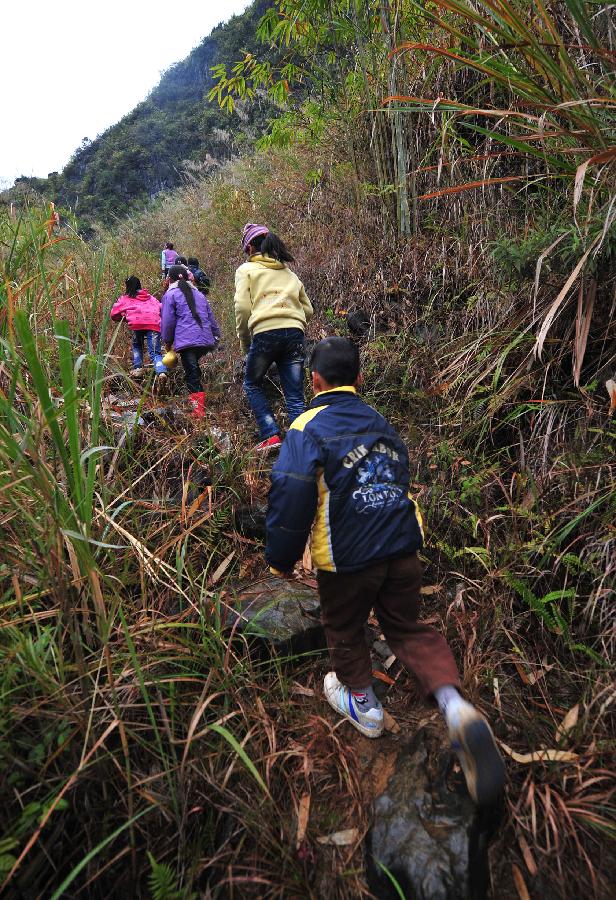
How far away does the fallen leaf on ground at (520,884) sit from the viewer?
1.31 meters

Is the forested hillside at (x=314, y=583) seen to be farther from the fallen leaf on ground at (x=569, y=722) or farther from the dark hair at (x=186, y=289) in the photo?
the dark hair at (x=186, y=289)

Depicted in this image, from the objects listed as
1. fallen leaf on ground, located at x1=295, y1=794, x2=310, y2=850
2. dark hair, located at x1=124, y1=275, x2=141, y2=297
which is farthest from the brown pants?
dark hair, located at x1=124, y1=275, x2=141, y2=297

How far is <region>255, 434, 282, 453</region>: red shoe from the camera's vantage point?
3176 mm

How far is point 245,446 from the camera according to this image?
10.7 ft

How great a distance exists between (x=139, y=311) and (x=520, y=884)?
18.6 ft

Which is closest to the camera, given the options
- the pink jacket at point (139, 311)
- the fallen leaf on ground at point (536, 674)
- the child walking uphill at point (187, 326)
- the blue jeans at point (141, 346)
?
the fallen leaf on ground at point (536, 674)

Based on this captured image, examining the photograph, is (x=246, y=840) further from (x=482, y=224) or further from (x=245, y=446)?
(x=482, y=224)

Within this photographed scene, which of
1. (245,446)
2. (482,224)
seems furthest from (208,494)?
(482,224)

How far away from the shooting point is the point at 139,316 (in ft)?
17.4

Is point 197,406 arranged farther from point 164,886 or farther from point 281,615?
point 164,886

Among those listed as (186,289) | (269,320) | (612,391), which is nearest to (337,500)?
(612,391)

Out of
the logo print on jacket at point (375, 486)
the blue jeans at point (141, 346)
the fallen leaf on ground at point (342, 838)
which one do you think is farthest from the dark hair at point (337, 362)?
the blue jeans at point (141, 346)

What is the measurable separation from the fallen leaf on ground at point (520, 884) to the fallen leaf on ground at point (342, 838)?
0.49 metres

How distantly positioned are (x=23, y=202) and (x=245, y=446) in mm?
1977
